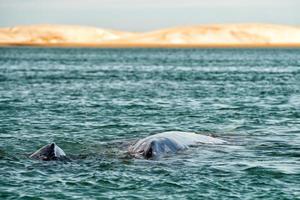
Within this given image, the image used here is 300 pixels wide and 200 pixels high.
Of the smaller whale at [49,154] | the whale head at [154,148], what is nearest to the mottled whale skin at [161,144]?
the whale head at [154,148]

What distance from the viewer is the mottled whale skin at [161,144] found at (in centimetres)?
2134

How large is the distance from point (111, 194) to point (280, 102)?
25564mm

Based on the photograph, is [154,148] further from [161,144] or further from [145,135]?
[145,135]

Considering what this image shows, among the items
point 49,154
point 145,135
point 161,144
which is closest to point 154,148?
point 161,144

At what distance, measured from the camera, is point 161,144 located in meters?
21.9

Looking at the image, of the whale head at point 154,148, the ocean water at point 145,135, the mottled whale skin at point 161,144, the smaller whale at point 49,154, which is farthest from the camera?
the mottled whale skin at point 161,144

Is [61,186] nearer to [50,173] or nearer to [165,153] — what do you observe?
[50,173]

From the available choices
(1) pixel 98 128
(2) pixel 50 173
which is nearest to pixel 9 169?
(2) pixel 50 173

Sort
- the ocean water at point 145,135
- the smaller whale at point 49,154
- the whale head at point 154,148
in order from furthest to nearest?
the whale head at point 154,148, the smaller whale at point 49,154, the ocean water at point 145,135

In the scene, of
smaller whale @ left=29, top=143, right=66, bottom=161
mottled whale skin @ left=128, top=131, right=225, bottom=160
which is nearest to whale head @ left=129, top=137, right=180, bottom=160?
mottled whale skin @ left=128, top=131, right=225, bottom=160

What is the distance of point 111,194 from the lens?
672 inches

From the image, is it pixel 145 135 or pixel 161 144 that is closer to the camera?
pixel 161 144

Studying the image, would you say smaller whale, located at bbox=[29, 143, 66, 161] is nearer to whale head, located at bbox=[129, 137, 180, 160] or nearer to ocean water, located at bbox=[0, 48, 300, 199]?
ocean water, located at bbox=[0, 48, 300, 199]

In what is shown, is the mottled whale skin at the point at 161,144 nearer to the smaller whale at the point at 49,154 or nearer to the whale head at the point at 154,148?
the whale head at the point at 154,148
